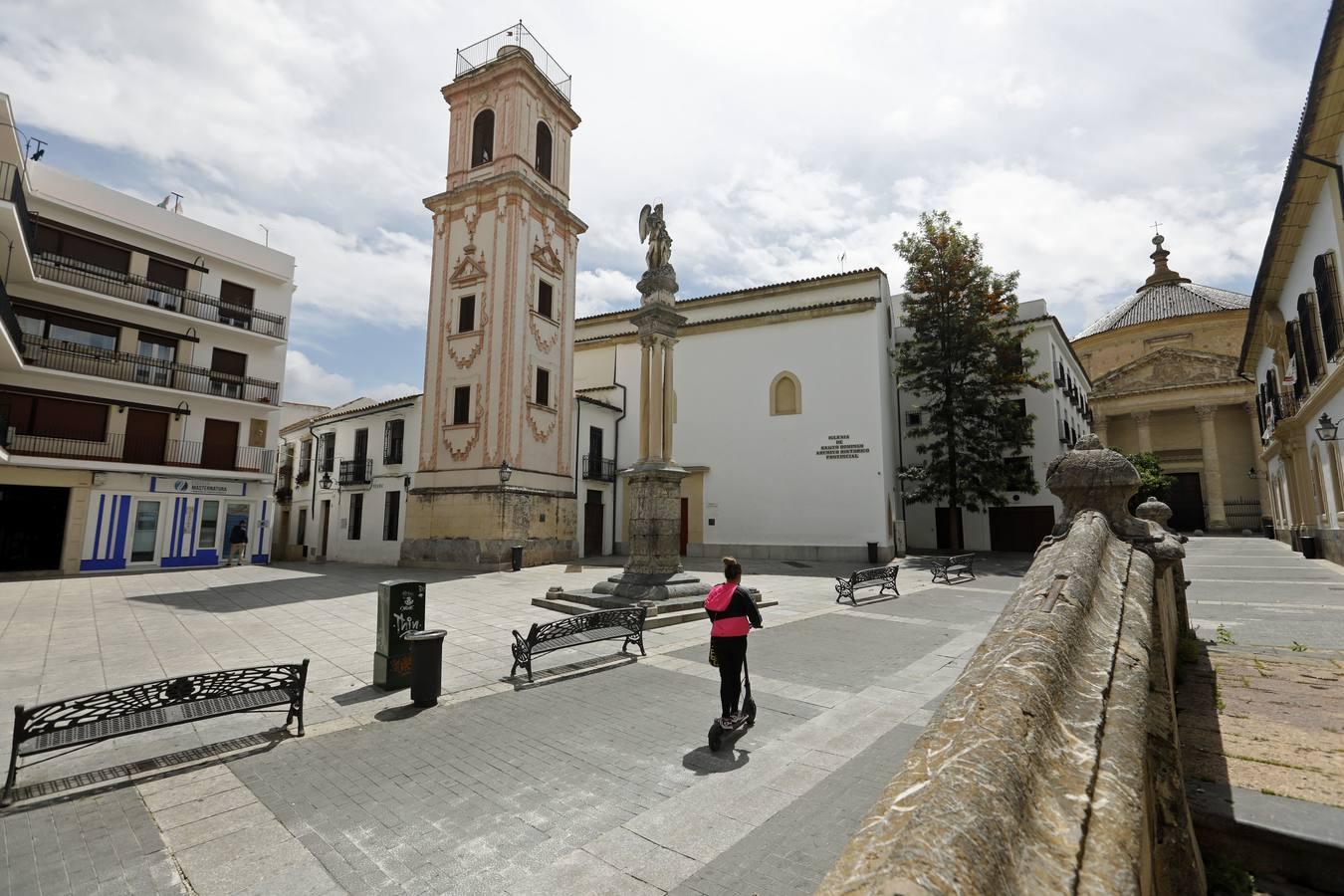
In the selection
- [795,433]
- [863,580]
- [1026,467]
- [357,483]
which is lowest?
[863,580]

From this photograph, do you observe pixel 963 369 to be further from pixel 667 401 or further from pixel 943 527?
pixel 667 401

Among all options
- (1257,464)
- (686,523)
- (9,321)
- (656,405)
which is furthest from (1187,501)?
(9,321)

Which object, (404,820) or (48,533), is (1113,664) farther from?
(48,533)

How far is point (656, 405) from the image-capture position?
12383 millimetres

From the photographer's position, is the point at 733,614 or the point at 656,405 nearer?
the point at 733,614

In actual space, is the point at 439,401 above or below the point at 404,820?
above

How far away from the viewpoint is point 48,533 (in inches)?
761

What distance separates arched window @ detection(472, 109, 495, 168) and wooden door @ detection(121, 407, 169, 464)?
14766 mm

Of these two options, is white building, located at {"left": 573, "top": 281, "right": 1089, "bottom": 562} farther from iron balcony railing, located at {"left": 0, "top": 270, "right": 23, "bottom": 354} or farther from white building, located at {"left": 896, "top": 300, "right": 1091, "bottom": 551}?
iron balcony railing, located at {"left": 0, "top": 270, "right": 23, "bottom": 354}

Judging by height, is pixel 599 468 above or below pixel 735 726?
above

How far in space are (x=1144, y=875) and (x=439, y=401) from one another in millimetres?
23154

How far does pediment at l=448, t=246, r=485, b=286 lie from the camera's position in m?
22.2

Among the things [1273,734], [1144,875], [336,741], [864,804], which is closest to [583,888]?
[864,804]

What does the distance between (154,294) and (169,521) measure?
817cm
